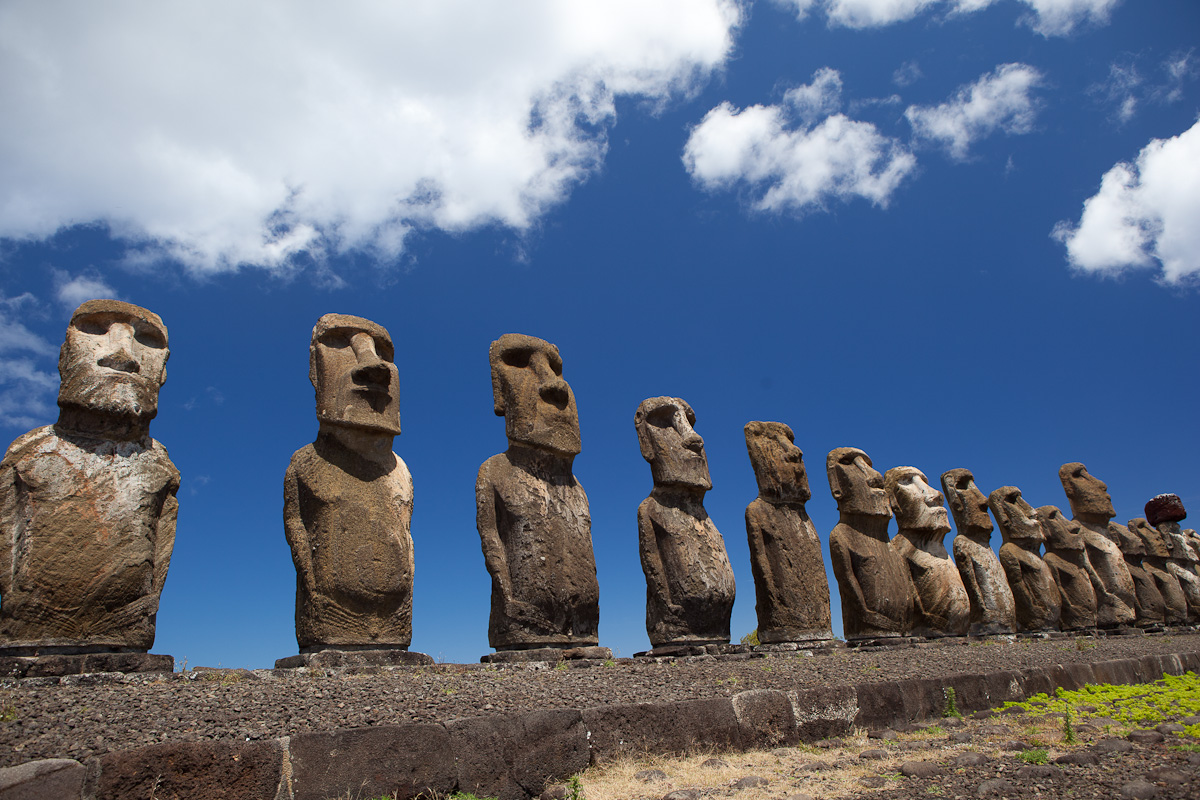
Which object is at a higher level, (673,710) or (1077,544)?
(1077,544)

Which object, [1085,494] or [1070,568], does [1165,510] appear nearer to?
[1085,494]

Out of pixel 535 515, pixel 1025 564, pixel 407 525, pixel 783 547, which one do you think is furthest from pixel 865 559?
pixel 407 525

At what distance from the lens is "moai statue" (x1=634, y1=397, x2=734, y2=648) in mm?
9164

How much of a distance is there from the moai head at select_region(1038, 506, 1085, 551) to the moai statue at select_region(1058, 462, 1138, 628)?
62 centimetres

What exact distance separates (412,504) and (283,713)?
11.3 ft

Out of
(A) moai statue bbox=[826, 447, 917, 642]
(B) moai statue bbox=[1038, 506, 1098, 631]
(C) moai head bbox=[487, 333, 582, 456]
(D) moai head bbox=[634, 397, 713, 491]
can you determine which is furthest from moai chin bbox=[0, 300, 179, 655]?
(B) moai statue bbox=[1038, 506, 1098, 631]

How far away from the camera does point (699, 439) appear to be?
399 inches

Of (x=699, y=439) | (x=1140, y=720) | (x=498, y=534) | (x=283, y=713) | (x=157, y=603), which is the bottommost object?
(x=1140, y=720)

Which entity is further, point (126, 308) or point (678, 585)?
point (678, 585)

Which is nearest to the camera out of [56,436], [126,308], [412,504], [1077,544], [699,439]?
[56,436]

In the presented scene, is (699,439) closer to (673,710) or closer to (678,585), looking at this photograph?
(678,585)

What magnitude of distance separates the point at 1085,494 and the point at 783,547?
36.4 ft

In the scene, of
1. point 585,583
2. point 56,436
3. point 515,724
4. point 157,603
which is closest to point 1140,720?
point 585,583

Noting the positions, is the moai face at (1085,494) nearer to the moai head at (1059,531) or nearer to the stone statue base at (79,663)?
the moai head at (1059,531)
